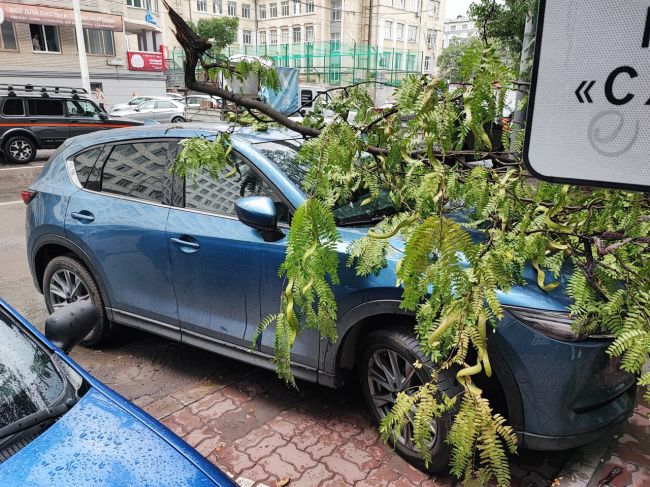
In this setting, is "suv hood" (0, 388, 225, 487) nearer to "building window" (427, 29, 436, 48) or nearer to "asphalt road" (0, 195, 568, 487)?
"asphalt road" (0, 195, 568, 487)

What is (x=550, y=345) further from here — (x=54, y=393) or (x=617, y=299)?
(x=54, y=393)

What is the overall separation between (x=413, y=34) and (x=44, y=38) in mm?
48837

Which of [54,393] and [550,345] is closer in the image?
[54,393]

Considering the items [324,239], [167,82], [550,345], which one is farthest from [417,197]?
[167,82]

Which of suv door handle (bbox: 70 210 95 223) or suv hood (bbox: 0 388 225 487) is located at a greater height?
suv door handle (bbox: 70 210 95 223)

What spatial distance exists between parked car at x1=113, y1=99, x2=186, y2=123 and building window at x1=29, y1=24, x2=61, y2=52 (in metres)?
11.5

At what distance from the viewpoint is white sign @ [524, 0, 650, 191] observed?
2.76ft

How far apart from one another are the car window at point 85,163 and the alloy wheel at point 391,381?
267cm

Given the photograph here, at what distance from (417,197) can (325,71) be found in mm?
35304

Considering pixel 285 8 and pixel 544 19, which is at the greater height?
pixel 285 8

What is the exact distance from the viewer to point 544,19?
923 millimetres

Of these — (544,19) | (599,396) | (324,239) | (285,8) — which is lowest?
(599,396)

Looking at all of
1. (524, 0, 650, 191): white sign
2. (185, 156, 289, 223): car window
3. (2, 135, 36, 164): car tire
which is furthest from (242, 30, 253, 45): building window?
(524, 0, 650, 191): white sign

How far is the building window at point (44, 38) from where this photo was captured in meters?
29.5
